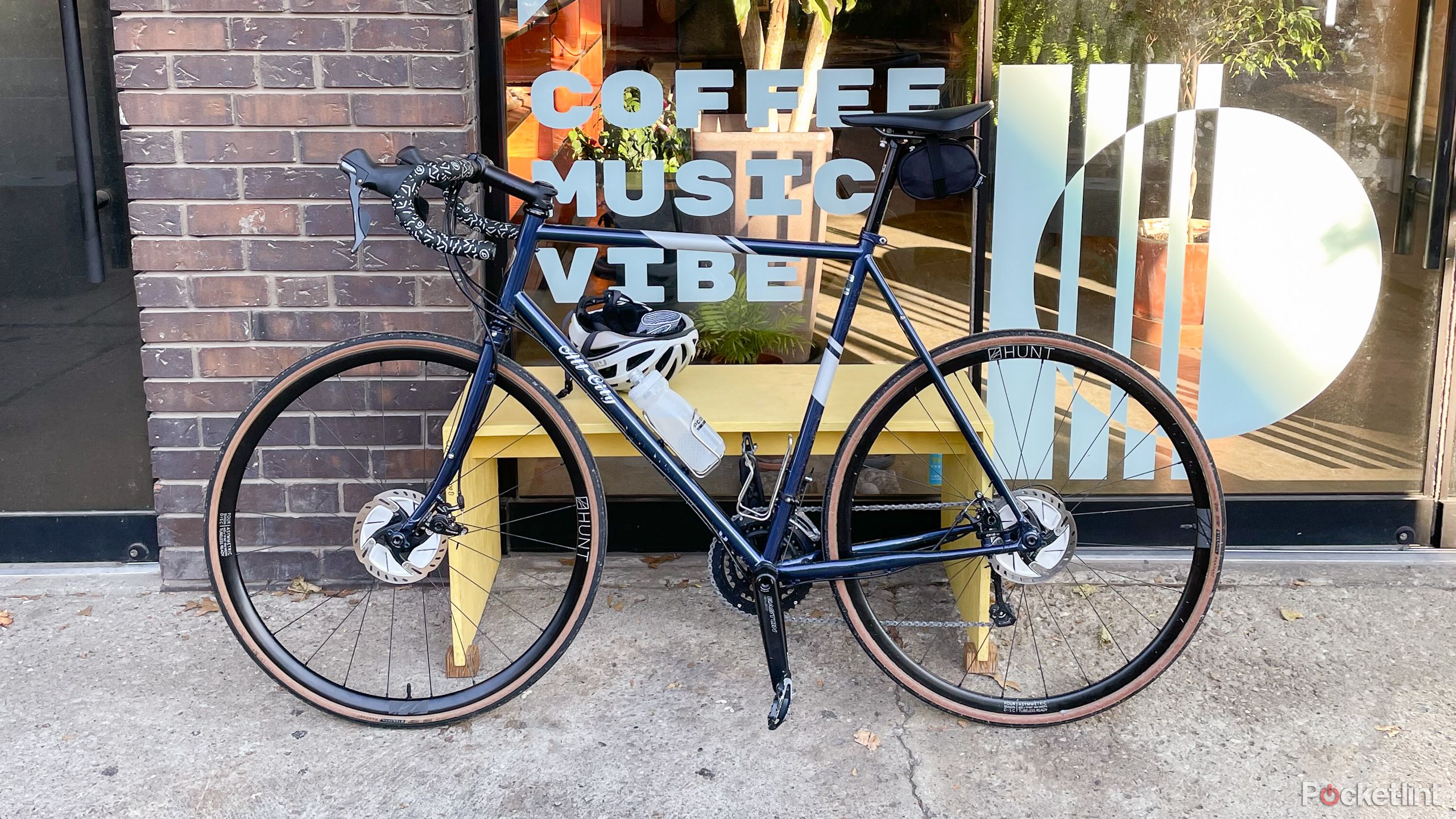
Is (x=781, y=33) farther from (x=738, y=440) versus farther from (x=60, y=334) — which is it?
(x=60, y=334)

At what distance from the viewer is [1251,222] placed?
3.92 metres

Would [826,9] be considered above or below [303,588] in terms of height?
above

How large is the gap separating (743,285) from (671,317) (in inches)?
23.6

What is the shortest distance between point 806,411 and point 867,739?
2.66 feet

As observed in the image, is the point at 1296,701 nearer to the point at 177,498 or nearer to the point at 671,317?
the point at 671,317

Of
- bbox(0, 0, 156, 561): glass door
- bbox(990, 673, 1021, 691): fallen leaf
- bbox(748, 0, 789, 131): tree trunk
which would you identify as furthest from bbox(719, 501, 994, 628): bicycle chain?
bbox(0, 0, 156, 561): glass door

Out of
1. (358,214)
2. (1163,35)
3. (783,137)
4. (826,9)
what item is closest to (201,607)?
(358,214)

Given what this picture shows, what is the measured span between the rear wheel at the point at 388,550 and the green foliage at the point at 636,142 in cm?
78

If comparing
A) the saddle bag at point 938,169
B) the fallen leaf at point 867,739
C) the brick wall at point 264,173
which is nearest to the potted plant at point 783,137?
the brick wall at point 264,173

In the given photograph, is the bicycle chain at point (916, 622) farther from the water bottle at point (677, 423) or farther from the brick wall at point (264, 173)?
the brick wall at point (264, 173)

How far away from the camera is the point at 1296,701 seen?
325 cm

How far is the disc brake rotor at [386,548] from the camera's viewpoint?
123 inches

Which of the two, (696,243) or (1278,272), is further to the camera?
(1278,272)

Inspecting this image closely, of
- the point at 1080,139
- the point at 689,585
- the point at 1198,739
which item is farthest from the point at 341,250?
the point at 1198,739
